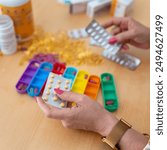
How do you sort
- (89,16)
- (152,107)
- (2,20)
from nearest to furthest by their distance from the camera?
1. (152,107)
2. (2,20)
3. (89,16)

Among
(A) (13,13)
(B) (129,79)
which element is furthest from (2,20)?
(B) (129,79)

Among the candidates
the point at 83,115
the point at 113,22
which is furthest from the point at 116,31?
the point at 83,115

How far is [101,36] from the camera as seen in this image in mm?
809

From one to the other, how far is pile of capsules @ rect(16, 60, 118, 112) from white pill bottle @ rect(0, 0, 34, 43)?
108mm

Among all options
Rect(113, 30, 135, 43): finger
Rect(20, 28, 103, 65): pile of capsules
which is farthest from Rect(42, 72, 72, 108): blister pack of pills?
Rect(113, 30, 135, 43): finger

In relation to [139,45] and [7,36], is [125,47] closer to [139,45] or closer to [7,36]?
[139,45]

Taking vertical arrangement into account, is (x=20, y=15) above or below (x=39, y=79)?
above

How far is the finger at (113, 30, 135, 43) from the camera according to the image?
789 millimetres

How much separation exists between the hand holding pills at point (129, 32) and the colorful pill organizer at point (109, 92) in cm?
12

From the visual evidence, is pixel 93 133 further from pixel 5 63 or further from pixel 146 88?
pixel 5 63

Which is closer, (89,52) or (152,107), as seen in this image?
(152,107)

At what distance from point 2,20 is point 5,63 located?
120 mm

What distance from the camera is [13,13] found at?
0.75m

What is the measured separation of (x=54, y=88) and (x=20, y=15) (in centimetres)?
25
